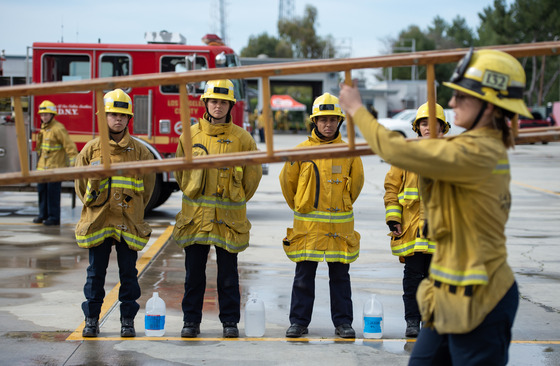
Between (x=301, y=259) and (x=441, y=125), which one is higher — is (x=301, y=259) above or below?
below

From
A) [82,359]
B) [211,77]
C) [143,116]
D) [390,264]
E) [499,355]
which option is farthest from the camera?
[143,116]

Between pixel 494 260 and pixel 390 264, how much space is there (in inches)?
231

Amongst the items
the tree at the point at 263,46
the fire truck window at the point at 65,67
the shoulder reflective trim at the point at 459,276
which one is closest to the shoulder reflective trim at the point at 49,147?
the fire truck window at the point at 65,67

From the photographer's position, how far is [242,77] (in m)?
3.90

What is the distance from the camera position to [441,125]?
5.79 metres

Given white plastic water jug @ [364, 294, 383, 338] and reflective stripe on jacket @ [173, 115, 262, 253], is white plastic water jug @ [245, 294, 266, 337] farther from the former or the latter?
white plastic water jug @ [364, 294, 383, 338]

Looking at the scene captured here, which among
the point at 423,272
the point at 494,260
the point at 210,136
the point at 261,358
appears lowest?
the point at 261,358

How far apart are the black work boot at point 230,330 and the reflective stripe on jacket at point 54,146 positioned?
587 cm

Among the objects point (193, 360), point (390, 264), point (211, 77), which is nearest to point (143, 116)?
point (390, 264)

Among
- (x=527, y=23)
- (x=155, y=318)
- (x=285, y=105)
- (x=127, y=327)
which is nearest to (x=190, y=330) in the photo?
(x=155, y=318)

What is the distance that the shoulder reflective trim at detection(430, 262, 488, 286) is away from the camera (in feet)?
9.93

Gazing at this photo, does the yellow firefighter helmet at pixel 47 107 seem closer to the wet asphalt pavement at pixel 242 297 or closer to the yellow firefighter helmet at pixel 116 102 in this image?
the wet asphalt pavement at pixel 242 297

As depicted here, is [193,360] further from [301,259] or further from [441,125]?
[441,125]

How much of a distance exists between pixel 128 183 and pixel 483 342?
342 cm
